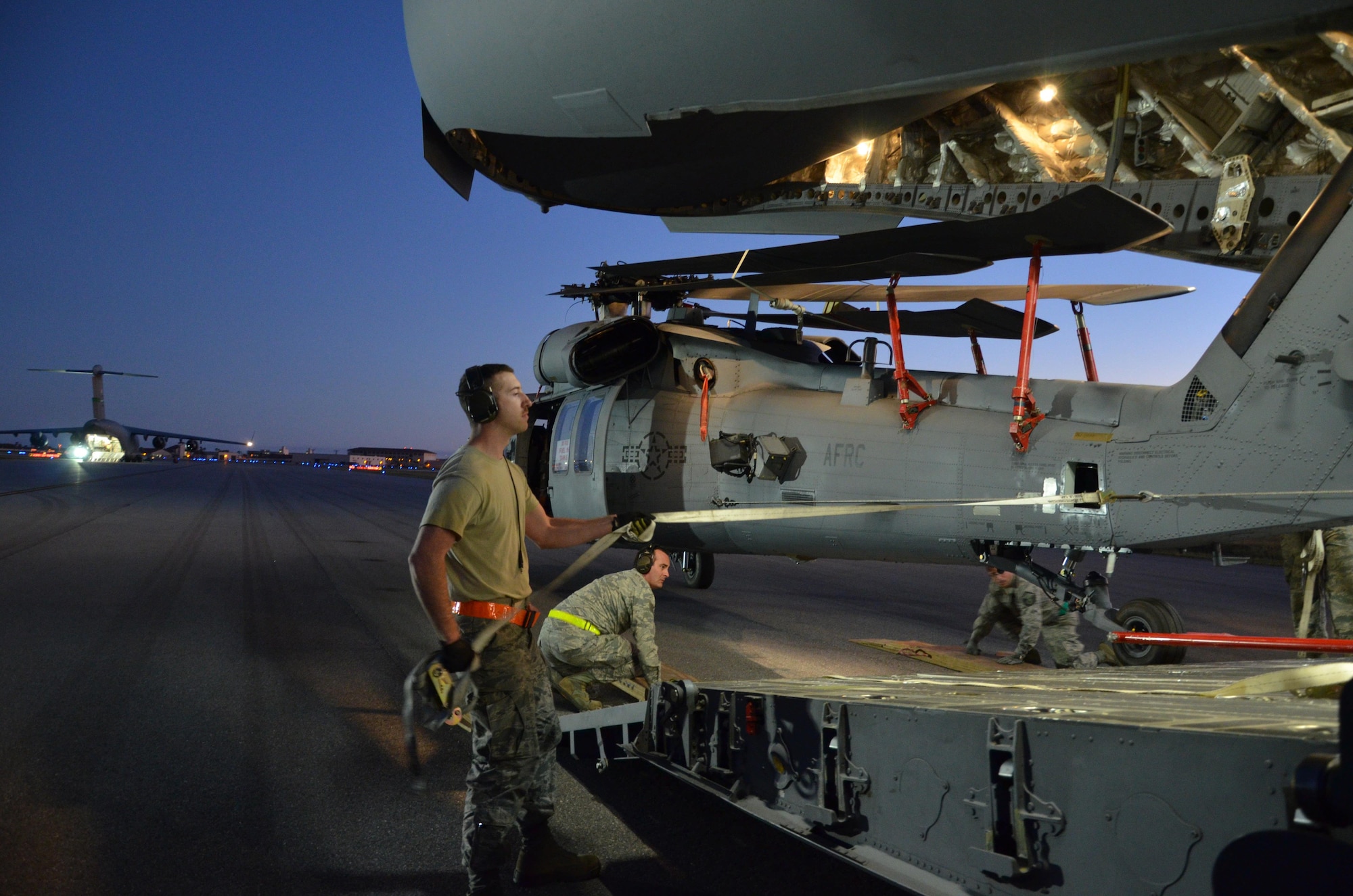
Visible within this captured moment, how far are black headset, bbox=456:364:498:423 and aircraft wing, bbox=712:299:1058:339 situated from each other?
494 centimetres

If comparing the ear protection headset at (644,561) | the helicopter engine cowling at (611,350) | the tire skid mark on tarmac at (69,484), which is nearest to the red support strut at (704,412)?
the helicopter engine cowling at (611,350)

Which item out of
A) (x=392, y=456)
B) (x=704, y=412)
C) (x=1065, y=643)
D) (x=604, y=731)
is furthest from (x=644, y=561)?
(x=392, y=456)

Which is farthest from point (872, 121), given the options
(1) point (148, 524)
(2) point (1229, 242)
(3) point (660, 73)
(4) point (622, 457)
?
(1) point (148, 524)

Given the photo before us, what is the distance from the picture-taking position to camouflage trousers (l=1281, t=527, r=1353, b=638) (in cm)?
707

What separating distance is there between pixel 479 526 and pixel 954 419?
4390mm

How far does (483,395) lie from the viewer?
3854 millimetres

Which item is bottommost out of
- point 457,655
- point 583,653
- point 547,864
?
point 547,864

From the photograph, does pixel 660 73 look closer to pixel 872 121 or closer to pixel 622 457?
pixel 872 121

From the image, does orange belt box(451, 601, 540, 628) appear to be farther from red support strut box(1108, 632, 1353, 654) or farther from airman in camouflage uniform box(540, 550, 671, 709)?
red support strut box(1108, 632, 1353, 654)

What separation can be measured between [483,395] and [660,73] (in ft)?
14.3

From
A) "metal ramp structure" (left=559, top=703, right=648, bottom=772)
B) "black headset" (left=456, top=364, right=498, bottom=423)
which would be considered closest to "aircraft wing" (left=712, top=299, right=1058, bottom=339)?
"metal ramp structure" (left=559, top=703, right=648, bottom=772)

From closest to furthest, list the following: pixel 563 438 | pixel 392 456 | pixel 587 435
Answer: pixel 587 435, pixel 563 438, pixel 392 456

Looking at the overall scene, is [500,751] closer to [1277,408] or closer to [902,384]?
[902,384]

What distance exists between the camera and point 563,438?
31.9 ft
